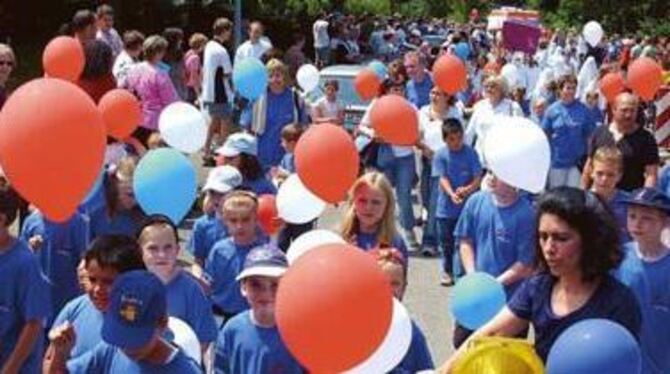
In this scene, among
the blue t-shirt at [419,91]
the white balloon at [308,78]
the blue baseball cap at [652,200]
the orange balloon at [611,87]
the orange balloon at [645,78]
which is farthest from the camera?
the white balloon at [308,78]

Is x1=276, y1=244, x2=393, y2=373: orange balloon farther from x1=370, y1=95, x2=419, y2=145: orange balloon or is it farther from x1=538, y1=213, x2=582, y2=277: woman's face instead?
x1=370, y1=95, x2=419, y2=145: orange balloon

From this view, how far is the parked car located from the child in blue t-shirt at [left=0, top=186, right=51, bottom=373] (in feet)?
31.4

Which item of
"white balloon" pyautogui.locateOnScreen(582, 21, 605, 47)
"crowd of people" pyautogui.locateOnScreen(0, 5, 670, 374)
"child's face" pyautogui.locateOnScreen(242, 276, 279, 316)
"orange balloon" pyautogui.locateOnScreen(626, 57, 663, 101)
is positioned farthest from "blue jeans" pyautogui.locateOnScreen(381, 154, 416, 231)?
"white balloon" pyautogui.locateOnScreen(582, 21, 605, 47)

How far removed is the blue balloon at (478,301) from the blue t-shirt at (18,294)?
6.18 ft

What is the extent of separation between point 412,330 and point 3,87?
5.41 meters

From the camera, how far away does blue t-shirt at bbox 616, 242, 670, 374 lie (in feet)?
16.9

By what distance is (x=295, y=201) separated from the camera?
7.23 m

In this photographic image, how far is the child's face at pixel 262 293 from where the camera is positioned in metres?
4.70

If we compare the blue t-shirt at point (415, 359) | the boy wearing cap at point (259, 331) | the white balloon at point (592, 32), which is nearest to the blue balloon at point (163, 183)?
the boy wearing cap at point (259, 331)

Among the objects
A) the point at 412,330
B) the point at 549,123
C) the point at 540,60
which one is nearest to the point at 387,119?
the point at 549,123

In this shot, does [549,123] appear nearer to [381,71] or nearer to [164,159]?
[381,71]

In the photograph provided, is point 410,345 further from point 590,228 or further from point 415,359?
point 590,228

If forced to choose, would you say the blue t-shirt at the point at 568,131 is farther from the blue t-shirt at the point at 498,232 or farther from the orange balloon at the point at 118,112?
the orange balloon at the point at 118,112

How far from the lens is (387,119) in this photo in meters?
8.97
